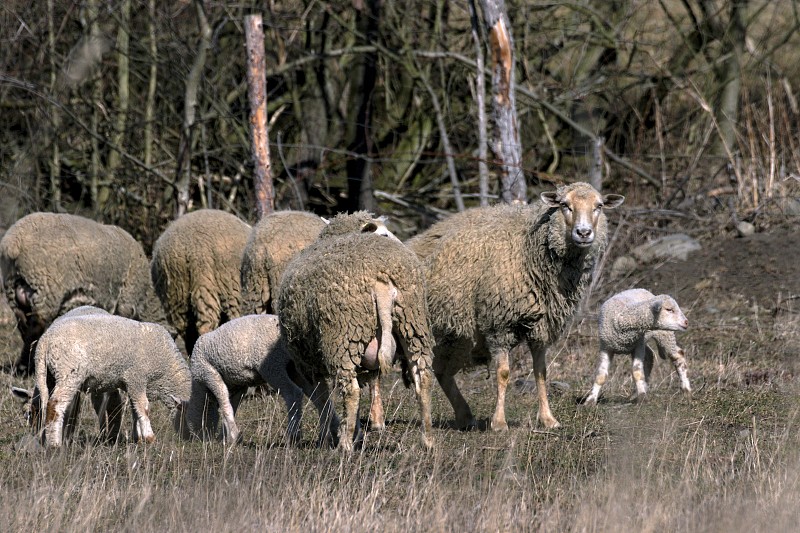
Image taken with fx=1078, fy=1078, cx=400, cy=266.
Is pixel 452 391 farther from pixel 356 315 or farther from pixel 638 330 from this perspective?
pixel 356 315

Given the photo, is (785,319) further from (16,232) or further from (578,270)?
(16,232)

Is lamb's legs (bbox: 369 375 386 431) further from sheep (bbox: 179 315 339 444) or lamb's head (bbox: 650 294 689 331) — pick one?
lamb's head (bbox: 650 294 689 331)

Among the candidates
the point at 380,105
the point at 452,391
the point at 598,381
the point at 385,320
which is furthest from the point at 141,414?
the point at 380,105

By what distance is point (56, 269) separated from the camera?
957 cm

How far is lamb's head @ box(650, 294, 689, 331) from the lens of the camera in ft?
25.2

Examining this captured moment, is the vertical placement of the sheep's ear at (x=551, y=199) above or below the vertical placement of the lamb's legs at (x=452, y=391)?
above

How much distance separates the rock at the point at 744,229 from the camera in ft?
42.0

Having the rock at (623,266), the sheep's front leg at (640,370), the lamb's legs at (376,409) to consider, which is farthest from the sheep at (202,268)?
the rock at (623,266)

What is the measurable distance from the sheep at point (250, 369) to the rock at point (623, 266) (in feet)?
20.5

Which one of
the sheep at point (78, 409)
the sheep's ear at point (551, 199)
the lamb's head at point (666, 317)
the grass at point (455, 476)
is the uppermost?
the sheep's ear at point (551, 199)

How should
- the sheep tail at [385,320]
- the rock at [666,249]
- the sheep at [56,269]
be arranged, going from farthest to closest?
the rock at [666,249], the sheep at [56,269], the sheep tail at [385,320]

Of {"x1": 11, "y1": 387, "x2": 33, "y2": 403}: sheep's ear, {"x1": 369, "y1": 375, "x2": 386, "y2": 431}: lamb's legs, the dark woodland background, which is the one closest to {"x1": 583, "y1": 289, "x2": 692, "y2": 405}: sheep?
{"x1": 369, "y1": 375, "x2": 386, "y2": 431}: lamb's legs

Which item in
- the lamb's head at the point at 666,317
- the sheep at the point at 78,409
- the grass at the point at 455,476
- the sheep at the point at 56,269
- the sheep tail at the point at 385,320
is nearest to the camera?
the grass at the point at 455,476

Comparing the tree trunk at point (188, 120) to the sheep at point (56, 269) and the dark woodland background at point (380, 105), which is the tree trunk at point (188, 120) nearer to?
the dark woodland background at point (380, 105)
